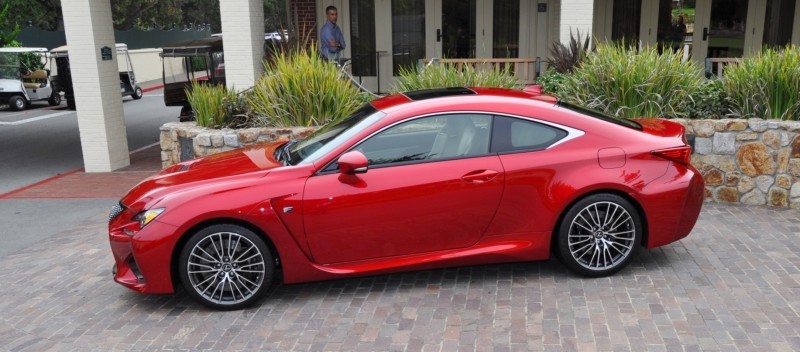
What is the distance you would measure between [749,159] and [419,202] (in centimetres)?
438

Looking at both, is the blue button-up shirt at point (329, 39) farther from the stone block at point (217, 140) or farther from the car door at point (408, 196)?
the car door at point (408, 196)

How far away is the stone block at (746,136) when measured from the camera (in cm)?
755

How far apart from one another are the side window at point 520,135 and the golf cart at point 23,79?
22.6 m

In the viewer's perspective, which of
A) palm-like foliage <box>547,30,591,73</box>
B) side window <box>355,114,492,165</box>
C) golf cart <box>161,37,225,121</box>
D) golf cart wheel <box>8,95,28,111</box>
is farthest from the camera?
golf cart wheel <box>8,95,28,111</box>

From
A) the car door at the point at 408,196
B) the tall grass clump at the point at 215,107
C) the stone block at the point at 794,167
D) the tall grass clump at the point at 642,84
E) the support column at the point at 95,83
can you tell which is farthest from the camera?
the support column at the point at 95,83

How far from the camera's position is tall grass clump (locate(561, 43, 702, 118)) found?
26.2ft

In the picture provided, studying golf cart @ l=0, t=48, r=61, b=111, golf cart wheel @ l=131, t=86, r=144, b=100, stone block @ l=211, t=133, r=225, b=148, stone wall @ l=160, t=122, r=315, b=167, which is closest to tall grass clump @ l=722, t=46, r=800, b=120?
stone wall @ l=160, t=122, r=315, b=167

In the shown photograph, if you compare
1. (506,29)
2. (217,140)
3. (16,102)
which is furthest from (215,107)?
(16,102)

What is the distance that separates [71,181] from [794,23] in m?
14.6

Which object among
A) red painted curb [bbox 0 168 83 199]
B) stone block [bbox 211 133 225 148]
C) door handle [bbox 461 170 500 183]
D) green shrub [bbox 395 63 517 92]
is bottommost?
red painted curb [bbox 0 168 83 199]

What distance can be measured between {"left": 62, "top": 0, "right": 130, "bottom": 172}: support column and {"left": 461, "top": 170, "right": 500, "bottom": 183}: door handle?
30.3 ft

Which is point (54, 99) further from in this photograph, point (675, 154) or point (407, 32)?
point (675, 154)

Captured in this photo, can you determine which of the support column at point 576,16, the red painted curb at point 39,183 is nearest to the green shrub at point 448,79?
the support column at point 576,16

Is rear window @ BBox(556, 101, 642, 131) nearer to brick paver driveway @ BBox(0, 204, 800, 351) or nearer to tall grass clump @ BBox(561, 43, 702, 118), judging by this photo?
brick paver driveway @ BBox(0, 204, 800, 351)
